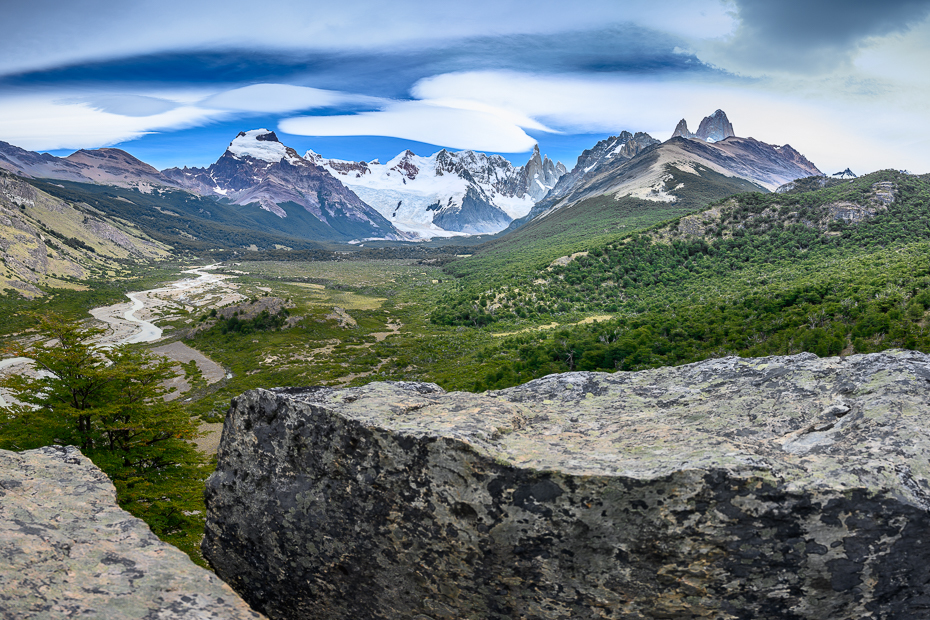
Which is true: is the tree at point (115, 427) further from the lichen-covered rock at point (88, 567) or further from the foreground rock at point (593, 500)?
the foreground rock at point (593, 500)

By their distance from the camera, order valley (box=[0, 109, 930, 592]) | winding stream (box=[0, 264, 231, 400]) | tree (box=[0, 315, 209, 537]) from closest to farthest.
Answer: tree (box=[0, 315, 209, 537]) < valley (box=[0, 109, 930, 592]) < winding stream (box=[0, 264, 231, 400])

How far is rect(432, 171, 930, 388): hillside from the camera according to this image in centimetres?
2652

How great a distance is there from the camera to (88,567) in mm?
6074

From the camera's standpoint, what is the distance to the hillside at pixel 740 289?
26516mm

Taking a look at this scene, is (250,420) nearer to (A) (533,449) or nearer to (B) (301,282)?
(A) (533,449)

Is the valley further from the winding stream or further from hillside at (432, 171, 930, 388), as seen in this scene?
the winding stream

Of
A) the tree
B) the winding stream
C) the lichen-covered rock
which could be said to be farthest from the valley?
the lichen-covered rock

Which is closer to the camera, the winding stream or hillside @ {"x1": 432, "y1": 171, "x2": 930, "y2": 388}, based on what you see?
hillside @ {"x1": 432, "y1": 171, "x2": 930, "y2": 388}

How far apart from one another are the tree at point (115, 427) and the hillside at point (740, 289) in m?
23.6

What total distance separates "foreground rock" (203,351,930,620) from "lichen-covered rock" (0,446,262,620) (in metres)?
1.48

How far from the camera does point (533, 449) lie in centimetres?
664

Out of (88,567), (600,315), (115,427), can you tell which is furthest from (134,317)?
(88,567)

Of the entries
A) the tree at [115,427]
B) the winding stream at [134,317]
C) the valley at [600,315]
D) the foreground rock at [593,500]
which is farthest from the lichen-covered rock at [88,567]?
the winding stream at [134,317]

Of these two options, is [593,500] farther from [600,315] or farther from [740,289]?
[600,315]
